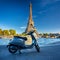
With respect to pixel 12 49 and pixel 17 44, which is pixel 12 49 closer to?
pixel 12 49

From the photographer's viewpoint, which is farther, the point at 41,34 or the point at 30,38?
the point at 30,38

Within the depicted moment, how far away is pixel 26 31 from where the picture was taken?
177 inches

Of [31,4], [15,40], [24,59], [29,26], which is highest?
[31,4]

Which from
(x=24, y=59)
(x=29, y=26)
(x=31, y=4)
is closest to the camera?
(x=24, y=59)

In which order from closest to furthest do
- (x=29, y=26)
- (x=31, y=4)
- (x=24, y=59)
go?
(x=24, y=59) < (x=31, y=4) < (x=29, y=26)

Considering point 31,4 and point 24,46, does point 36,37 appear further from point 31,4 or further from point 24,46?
point 31,4

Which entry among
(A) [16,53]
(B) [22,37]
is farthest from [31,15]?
(A) [16,53]

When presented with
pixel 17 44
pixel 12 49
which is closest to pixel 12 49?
pixel 12 49

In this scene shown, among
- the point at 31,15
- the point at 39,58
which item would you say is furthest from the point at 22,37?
the point at 39,58

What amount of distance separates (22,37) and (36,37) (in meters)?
0.37

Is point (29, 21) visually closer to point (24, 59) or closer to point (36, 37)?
point (36, 37)

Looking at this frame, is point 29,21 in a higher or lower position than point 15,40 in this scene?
higher

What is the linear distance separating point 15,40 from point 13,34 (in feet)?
0.59

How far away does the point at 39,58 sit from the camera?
12.0ft
